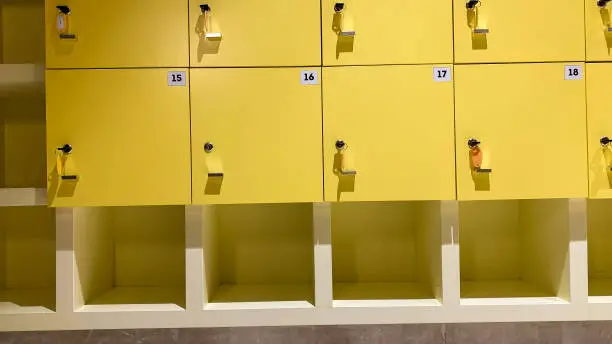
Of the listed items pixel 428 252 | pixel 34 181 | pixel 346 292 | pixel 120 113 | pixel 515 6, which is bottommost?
pixel 346 292

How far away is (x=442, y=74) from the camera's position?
1582 mm

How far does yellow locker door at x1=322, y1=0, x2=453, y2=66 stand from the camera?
1.58 m

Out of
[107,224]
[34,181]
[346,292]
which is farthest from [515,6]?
[34,181]

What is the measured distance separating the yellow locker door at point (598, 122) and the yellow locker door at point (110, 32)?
4.49 ft

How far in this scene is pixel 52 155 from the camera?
157 cm

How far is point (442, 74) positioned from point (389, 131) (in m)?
0.26

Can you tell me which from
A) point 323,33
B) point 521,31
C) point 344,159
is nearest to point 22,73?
point 323,33

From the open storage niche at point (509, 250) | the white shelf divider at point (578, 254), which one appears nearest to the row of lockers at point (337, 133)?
the white shelf divider at point (578, 254)

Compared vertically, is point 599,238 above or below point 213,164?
below

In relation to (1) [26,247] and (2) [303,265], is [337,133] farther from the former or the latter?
(1) [26,247]

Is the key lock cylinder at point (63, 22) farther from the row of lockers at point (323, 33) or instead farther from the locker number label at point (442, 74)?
the locker number label at point (442, 74)

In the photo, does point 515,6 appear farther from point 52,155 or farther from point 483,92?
point 52,155

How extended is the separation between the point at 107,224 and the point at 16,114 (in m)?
0.62

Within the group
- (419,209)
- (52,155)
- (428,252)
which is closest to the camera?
(52,155)
